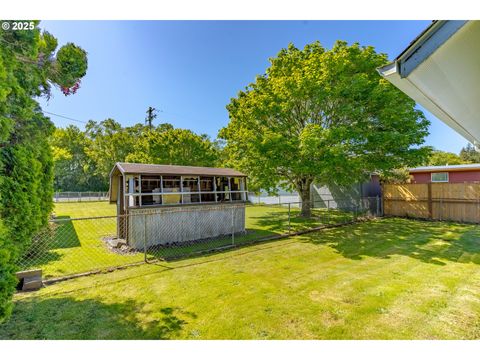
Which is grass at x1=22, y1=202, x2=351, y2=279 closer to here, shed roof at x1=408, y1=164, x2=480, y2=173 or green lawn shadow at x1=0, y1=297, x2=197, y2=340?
green lawn shadow at x1=0, y1=297, x2=197, y2=340

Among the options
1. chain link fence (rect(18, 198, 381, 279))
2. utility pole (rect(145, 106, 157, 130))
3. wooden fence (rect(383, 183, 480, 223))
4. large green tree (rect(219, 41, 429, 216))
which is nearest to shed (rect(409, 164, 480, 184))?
wooden fence (rect(383, 183, 480, 223))

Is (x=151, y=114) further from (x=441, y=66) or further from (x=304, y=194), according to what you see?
(x=441, y=66)

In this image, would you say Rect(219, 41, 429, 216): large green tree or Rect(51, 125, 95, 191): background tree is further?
Rect(51, 125, 95, 191): background tree

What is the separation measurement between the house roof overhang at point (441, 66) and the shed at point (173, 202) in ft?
22.8

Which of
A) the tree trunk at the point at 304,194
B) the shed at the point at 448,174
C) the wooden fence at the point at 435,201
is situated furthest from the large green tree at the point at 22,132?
the shed at the point at 448,174

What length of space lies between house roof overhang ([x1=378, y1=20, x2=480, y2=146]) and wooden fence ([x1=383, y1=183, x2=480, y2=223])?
14.0 metres

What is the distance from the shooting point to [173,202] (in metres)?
9.20

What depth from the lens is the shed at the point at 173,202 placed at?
8.11 meters

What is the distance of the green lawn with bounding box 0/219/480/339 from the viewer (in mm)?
3357

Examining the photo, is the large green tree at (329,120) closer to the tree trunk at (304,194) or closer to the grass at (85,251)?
the tree trunk at (304,194)

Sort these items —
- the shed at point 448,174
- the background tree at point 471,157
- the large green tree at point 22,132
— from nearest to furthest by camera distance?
the large green tree at point 22,132 < the shed at point 448,174 < the background tree at point 471,157

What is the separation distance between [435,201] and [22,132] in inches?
684

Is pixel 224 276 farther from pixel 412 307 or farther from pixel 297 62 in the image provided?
pixel 297 62
